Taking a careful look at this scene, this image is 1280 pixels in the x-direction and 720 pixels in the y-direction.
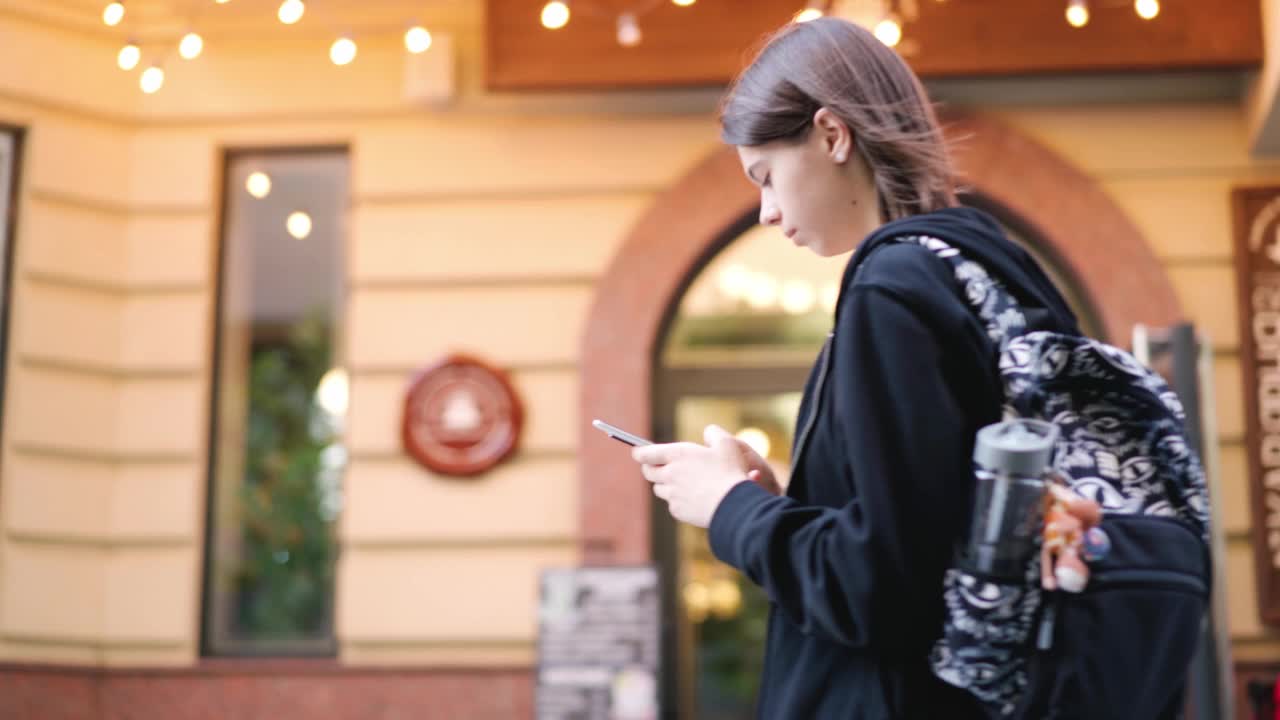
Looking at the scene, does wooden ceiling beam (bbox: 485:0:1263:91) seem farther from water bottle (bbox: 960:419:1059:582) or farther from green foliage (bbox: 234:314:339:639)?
water bottle (bbox: 960:419:1059:582)

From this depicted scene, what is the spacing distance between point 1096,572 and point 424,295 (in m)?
5.30

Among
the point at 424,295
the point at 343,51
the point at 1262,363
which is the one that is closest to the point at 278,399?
the point at 424,295

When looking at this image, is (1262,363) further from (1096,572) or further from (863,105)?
(1096,572)

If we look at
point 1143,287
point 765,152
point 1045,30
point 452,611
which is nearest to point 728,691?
point 452,611

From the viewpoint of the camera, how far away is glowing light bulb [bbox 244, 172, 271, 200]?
274 inches

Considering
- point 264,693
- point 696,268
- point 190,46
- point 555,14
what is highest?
point 555,14

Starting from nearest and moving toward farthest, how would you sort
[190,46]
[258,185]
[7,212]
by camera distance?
[190,46] → [7,212] → [258,185]

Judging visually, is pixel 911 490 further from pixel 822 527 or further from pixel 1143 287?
pixel 1143 287

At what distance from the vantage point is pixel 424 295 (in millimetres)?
6637

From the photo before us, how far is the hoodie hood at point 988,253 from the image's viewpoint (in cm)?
165

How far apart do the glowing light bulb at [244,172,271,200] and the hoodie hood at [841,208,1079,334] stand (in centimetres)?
561

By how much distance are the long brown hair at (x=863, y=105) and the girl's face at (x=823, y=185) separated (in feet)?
0.04

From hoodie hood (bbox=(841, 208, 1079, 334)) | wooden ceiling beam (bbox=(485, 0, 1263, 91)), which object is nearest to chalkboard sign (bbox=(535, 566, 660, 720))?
wooden ceiling beam (bbox=(485, 0, 1263, 91))

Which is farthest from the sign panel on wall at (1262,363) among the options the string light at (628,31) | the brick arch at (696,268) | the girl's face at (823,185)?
the girl's face at (823,185)
